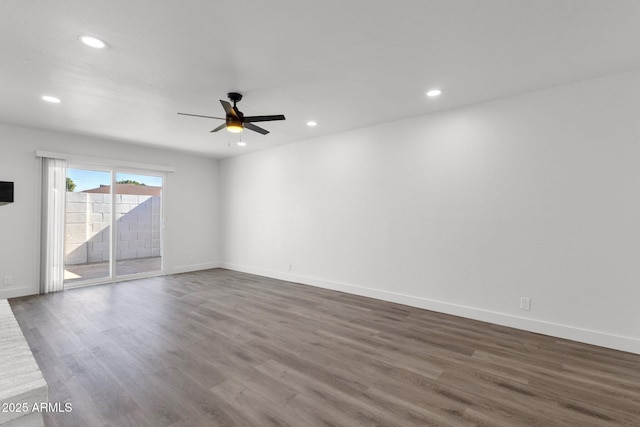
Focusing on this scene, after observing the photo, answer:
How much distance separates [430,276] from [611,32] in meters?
3.05

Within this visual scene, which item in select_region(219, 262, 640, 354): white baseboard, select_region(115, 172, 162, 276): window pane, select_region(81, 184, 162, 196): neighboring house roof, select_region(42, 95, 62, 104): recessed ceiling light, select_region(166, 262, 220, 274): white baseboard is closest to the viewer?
select_region(219, 262, 640, 354): white baseboard

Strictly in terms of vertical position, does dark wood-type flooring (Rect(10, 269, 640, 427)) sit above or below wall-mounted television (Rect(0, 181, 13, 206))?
below

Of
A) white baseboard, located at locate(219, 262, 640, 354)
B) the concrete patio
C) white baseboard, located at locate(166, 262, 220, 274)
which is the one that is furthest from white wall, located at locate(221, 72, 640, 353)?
the concrete patio

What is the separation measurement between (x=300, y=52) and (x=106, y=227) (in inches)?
211

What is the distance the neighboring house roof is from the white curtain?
56 centimetres

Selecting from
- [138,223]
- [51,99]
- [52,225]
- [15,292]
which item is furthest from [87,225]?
[51,99]

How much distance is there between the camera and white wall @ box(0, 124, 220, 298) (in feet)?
15.5

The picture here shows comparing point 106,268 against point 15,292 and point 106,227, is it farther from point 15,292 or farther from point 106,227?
point 15,292

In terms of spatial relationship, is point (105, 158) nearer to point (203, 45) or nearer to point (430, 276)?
point (203, 45)

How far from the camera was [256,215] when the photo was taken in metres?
6.66

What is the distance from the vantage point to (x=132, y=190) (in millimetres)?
6176

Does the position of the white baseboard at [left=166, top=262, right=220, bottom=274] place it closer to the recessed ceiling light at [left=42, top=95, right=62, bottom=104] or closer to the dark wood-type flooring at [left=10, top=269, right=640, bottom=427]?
the dark wood-type flooring at [left=10, top=269, right=640, bottom=427]

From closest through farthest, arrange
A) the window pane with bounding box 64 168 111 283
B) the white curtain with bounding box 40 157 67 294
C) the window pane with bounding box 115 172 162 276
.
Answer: the white curtain with bounding box 40 157 67 294, the window pane with bounding box 64 168 111 283, the window pane with bounding box 115 172 162 276

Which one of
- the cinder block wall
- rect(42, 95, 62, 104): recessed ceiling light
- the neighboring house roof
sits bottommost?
the cinder block wall
